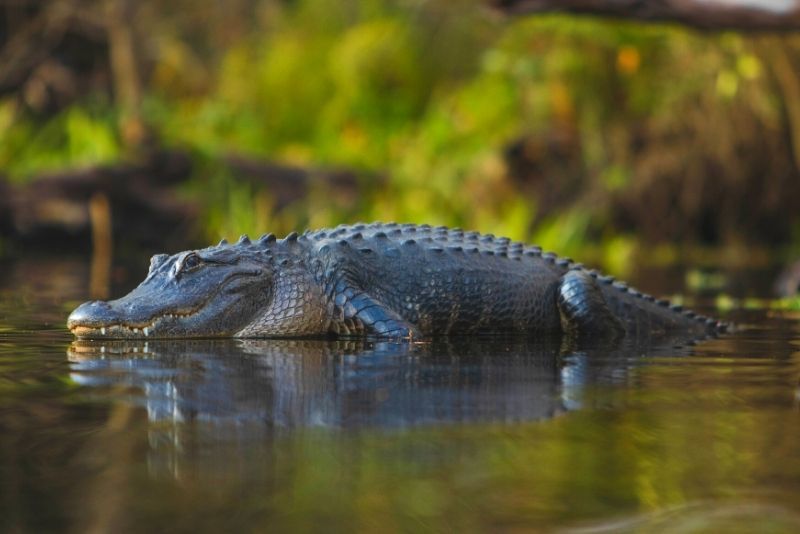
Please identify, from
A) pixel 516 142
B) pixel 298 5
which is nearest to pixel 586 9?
pixel 516 142

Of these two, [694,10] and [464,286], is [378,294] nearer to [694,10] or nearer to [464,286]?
[464,286]

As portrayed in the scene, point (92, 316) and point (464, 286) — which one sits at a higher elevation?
point (464, 286)

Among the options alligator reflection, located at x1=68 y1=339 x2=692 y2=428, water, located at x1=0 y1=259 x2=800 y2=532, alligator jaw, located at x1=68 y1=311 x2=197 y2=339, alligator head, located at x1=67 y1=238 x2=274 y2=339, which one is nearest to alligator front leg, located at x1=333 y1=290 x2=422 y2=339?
alligator reflection, located at x1=68 y1=339 x2=692 y2=428

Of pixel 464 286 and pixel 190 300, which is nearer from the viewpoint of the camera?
pixel 190 300

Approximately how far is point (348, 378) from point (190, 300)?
1704 millimetres

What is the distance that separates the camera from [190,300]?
20.0 ft

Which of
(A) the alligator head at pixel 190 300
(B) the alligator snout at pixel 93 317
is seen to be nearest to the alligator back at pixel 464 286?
(A) the alligator head at pixel 190 300

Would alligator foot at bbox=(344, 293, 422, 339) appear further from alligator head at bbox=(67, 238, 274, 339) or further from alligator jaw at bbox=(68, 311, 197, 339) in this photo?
alligator jaw at bbox=(68, 311, 197, 339)

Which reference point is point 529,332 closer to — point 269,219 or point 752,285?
point 752,285

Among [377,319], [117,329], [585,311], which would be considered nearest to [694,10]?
[585,311]

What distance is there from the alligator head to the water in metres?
0.27

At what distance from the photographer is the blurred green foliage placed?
16500mm

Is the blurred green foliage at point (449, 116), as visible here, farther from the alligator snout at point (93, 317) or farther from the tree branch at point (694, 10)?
the alligator snout at point (93, 317)

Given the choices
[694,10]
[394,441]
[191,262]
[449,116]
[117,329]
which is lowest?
[394,441]
